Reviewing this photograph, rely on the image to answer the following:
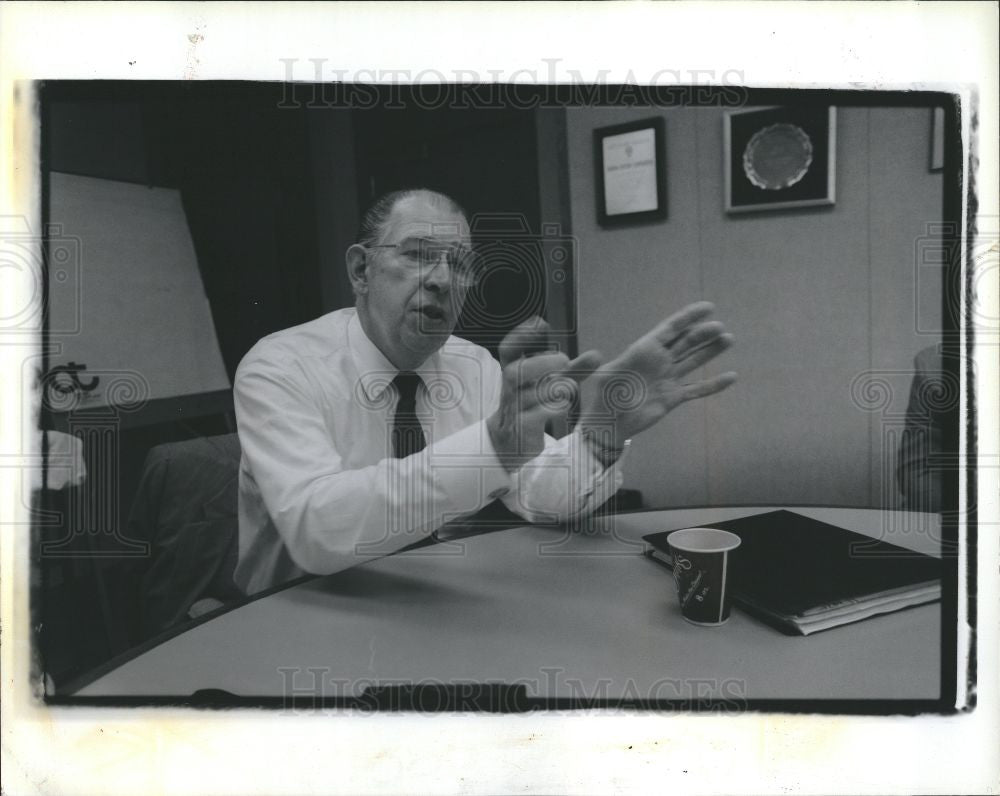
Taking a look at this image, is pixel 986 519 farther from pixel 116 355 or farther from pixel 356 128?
pixel 116 355

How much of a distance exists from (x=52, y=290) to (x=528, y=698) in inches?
37.2

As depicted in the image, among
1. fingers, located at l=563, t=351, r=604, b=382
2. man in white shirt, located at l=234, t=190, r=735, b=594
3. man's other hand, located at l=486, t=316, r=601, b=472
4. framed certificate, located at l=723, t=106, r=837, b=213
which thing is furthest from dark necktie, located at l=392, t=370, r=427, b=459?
framed certificate, located at l=723, t=106, r=837, b=213

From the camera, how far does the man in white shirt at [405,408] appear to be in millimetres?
1271

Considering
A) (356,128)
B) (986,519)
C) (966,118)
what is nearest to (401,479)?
(356,128)

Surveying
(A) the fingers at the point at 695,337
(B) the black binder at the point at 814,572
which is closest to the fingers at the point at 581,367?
(A) the fingers at the point at 695,337

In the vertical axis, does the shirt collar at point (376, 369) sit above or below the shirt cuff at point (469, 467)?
above

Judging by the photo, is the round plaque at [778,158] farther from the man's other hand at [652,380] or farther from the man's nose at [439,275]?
the man's nose at [439,275]

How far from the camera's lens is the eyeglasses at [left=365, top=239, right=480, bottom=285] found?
4.18 ft

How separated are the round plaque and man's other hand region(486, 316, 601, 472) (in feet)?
1.17

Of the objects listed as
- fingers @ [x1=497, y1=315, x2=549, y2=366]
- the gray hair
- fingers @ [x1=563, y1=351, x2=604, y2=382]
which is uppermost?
the gray hair

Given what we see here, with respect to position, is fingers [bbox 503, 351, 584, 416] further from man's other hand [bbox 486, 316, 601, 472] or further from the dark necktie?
the dark necktie

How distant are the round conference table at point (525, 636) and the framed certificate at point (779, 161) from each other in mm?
463

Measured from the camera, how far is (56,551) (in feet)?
4.35

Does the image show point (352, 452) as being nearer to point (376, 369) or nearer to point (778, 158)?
point (376, 369)
